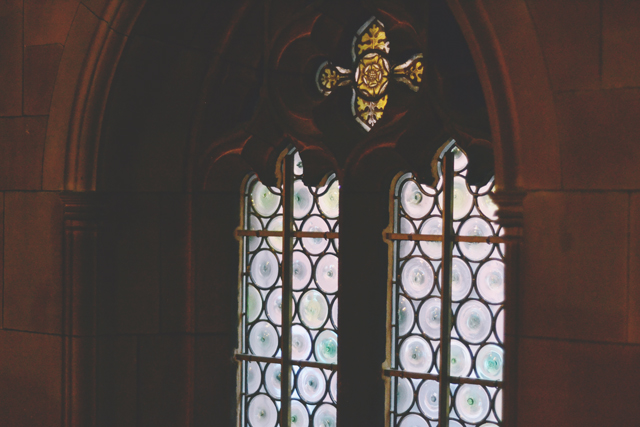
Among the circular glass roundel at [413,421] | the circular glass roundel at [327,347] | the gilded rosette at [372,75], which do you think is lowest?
the circular glass roundel at [413,421]

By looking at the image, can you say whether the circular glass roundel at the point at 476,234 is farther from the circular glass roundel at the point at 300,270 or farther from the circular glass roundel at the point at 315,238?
the circular glass roundel at the point at 300,270

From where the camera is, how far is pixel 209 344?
4.31 metres

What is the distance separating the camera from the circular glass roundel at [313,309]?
13.8 ft

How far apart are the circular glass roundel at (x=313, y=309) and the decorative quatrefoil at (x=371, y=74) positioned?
3.05 feet

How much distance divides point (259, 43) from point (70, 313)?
1710 mm

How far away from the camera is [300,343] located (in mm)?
4281

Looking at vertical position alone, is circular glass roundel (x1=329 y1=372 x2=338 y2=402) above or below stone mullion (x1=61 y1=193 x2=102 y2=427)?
below

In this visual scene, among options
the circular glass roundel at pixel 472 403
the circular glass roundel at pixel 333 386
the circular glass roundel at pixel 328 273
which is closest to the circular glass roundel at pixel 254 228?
the circular glass roundel at pixel 328 273

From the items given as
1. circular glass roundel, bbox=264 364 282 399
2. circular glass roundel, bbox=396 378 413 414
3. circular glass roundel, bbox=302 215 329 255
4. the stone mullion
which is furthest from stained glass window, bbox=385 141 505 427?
the stone mullion

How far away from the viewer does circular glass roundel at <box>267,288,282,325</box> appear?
4.36 metres

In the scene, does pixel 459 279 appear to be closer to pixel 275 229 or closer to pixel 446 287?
pixel 446 287

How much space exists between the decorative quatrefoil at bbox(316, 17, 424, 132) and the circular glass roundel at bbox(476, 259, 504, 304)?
3.02ft

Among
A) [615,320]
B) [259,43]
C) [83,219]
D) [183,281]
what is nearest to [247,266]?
[183,281]

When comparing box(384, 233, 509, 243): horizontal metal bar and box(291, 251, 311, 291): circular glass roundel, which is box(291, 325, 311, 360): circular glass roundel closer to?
box(291, 251, 311, 291): circular glass roundel
